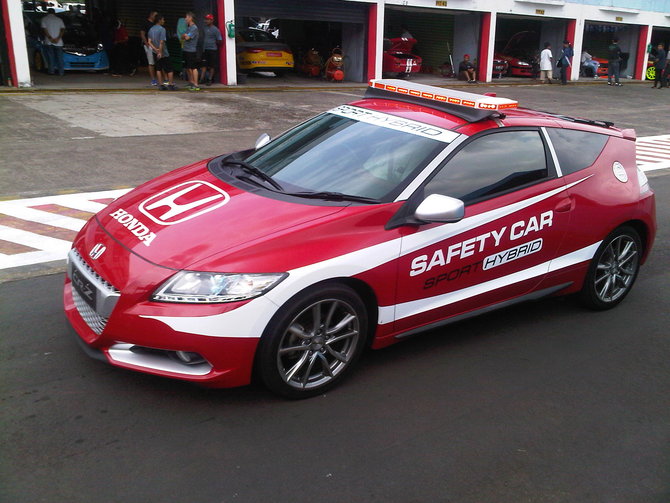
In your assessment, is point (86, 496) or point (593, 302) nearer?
point (86, 496)

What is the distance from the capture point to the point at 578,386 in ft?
14.2

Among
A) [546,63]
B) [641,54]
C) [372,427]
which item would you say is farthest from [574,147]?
[641,54]

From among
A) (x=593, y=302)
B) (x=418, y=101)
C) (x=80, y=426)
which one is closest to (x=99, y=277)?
(x=80, y=426)

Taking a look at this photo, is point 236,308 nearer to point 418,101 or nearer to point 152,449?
point 152,449

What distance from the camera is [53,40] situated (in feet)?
61.8

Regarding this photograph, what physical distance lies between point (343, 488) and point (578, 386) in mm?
1891

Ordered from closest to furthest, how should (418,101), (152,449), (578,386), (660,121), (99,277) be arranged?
(152,449) < (99,277) < (578,386) < (418,101) < (660,121)

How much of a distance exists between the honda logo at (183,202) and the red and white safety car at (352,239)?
0.01 meters

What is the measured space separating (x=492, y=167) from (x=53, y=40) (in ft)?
57.6

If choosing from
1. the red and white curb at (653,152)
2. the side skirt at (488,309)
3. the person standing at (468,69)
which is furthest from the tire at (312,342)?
the person standing at (468,69)

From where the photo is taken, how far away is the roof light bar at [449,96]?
474cm

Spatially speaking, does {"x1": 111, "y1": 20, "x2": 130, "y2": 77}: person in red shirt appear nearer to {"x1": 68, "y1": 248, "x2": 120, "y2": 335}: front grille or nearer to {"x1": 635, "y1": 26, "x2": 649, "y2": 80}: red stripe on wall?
{"x1": 68, "y1": 248, "x2": 120, "y2": 335}: front grille

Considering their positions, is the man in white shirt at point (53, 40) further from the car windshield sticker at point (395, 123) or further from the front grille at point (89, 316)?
the front grille at point (89, 316)

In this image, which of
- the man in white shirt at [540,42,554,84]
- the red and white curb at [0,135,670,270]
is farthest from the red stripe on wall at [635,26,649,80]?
the red and white curb at [0,135,670,270]
